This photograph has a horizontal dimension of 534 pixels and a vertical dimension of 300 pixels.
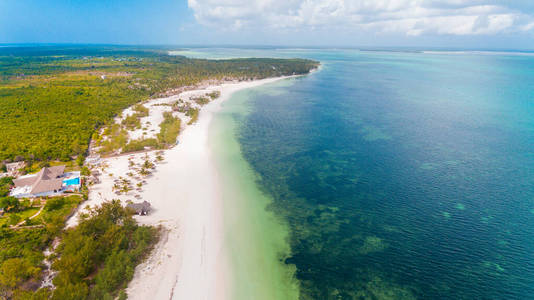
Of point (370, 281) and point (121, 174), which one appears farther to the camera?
point (121, 174)

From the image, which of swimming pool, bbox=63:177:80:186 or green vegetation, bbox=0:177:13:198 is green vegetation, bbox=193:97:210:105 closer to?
swimming pool, bbox=63:177:80:186

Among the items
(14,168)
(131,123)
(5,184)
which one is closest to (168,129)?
(131,123)

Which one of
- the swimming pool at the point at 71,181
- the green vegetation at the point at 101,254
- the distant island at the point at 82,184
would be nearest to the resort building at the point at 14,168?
the distant island at the point at 82,184

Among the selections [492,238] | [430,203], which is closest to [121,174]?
[430,203]

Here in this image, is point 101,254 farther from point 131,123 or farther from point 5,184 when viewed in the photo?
point 131,123

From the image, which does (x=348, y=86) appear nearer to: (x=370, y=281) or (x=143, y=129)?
(x=143, y=129)

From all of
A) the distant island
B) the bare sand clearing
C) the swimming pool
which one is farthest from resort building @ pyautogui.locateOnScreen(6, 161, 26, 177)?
the bare sand clearing
